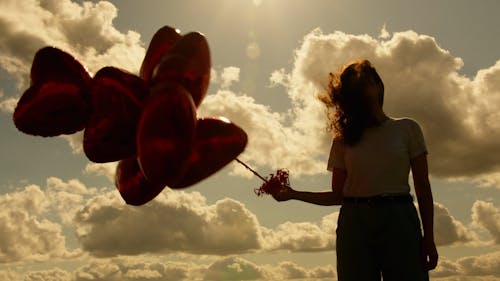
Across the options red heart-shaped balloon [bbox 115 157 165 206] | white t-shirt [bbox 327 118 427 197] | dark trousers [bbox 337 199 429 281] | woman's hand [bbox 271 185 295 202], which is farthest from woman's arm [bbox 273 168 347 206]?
red heart-shaped balloon [bbox 115 157 165 206]

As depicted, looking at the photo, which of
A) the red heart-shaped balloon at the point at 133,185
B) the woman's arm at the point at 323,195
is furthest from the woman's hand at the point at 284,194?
the red heart-shaped balloon at the point at 133,185

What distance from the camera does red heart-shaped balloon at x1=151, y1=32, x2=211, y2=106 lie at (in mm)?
5125

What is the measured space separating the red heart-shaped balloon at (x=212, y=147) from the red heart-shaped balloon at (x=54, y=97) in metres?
1.00

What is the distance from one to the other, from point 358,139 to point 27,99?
3.00 m

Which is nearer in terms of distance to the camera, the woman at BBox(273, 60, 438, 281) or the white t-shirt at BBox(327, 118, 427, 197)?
the woman at BBox(273, 60, 438, 281)

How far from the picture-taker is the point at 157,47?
586 cm

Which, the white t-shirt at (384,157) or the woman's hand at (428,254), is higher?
the white t-shirt at (384,157)

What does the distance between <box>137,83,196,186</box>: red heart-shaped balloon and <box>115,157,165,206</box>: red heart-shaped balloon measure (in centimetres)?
75

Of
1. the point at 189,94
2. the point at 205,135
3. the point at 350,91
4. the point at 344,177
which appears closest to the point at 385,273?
the point at 344,177

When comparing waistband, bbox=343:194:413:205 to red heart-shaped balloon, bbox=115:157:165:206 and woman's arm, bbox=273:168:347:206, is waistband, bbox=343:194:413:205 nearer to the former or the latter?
woman's arm, bbox=273:168:347:206

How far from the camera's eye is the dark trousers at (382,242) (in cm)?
581

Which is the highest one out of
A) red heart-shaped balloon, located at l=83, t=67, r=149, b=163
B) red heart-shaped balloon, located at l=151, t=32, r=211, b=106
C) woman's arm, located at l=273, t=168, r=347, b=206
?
red heart-shaped balloon, located at l=151, t=32, r=211, b=106

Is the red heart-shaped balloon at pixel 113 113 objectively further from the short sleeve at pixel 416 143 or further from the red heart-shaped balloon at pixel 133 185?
the short sleeve at pixel 416 143

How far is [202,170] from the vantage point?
551 cm
